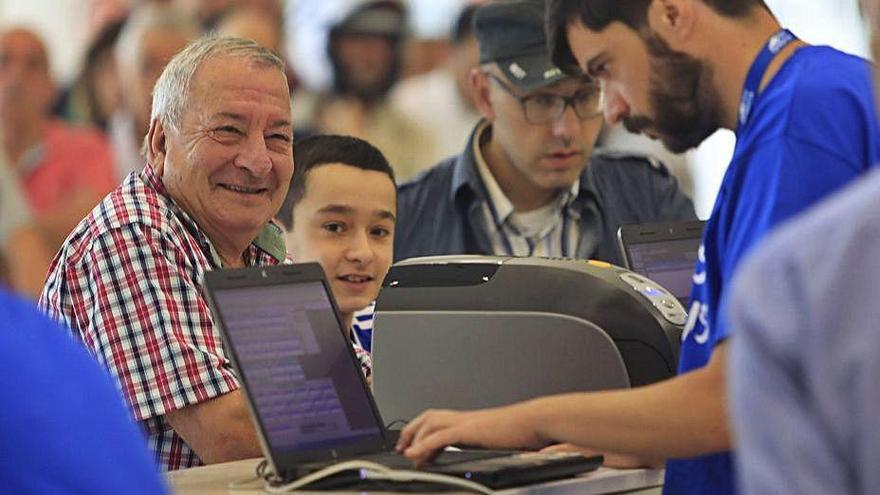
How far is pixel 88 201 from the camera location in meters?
5.27

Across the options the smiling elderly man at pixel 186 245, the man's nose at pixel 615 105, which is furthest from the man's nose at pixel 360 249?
the man's nose at pixel 615 105

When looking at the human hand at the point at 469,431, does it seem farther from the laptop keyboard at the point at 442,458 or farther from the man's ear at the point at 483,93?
the man's ear at the point at 483,93

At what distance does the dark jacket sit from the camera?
441 centimetres

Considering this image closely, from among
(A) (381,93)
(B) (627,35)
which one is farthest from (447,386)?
(A) (381,93)

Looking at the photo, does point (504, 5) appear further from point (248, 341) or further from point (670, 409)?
point (670, 409)

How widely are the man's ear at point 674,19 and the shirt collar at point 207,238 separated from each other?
3.24 ft

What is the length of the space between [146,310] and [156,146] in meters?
0.38

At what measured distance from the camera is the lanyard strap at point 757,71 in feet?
6.72

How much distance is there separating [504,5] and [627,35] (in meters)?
2.27

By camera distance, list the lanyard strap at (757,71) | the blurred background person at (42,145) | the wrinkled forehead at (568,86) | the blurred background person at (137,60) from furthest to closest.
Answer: the blurred background person at (137,60) → the blurred background person at (42,145) → the wrinkled forehead at (568,86) → the lanyard strap at (757,71)

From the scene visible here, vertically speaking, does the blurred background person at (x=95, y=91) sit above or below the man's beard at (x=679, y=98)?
below

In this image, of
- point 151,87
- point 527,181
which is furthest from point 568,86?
point 151,87

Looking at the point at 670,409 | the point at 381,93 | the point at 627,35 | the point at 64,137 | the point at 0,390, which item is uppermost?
the point at 0,390

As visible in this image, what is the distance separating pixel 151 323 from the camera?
8.59 ft
